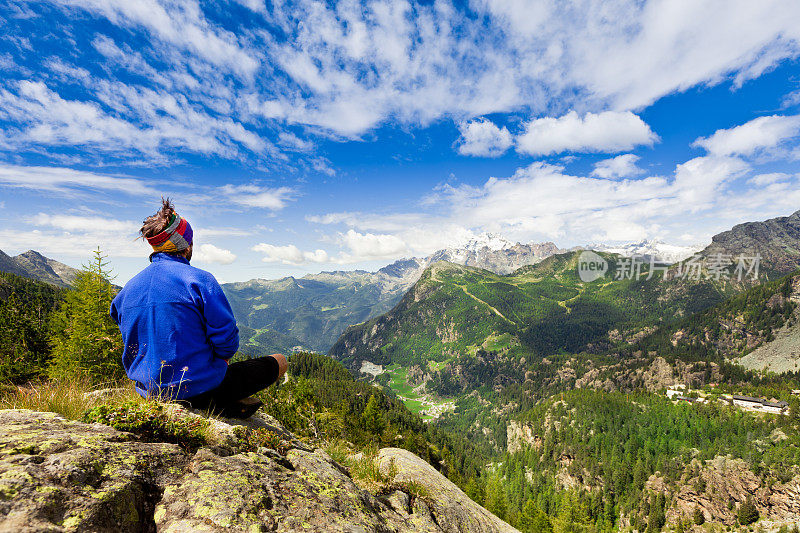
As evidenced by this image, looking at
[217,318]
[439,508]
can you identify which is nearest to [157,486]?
[217,318]

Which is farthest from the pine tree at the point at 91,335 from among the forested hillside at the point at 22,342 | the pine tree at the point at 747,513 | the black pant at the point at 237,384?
the pine tree at the point at 747,513

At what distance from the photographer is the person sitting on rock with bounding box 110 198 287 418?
457 centimetres

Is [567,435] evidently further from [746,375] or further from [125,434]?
[125,434]

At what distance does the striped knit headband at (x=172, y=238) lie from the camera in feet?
16.6

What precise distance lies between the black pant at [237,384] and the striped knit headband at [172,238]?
229 centimetres

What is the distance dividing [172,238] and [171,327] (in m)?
1.58

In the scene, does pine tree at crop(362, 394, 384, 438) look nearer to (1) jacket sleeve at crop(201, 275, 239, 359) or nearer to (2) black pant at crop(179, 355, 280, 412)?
(2) black pant at crop(179, 355, 280, 412)

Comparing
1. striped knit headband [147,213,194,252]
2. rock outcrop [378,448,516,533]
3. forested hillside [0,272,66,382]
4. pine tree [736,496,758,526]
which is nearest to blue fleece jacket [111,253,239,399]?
striped knit headband [147,213,194,252]

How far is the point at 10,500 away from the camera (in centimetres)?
206

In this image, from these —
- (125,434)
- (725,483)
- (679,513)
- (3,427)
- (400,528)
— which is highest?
(3,427)

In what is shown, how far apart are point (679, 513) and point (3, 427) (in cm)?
15692

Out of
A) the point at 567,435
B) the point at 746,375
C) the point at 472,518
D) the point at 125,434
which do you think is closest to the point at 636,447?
the point at 567,435

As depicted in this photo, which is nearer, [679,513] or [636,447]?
[679,513]

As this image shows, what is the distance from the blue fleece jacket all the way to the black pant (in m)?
0.35
